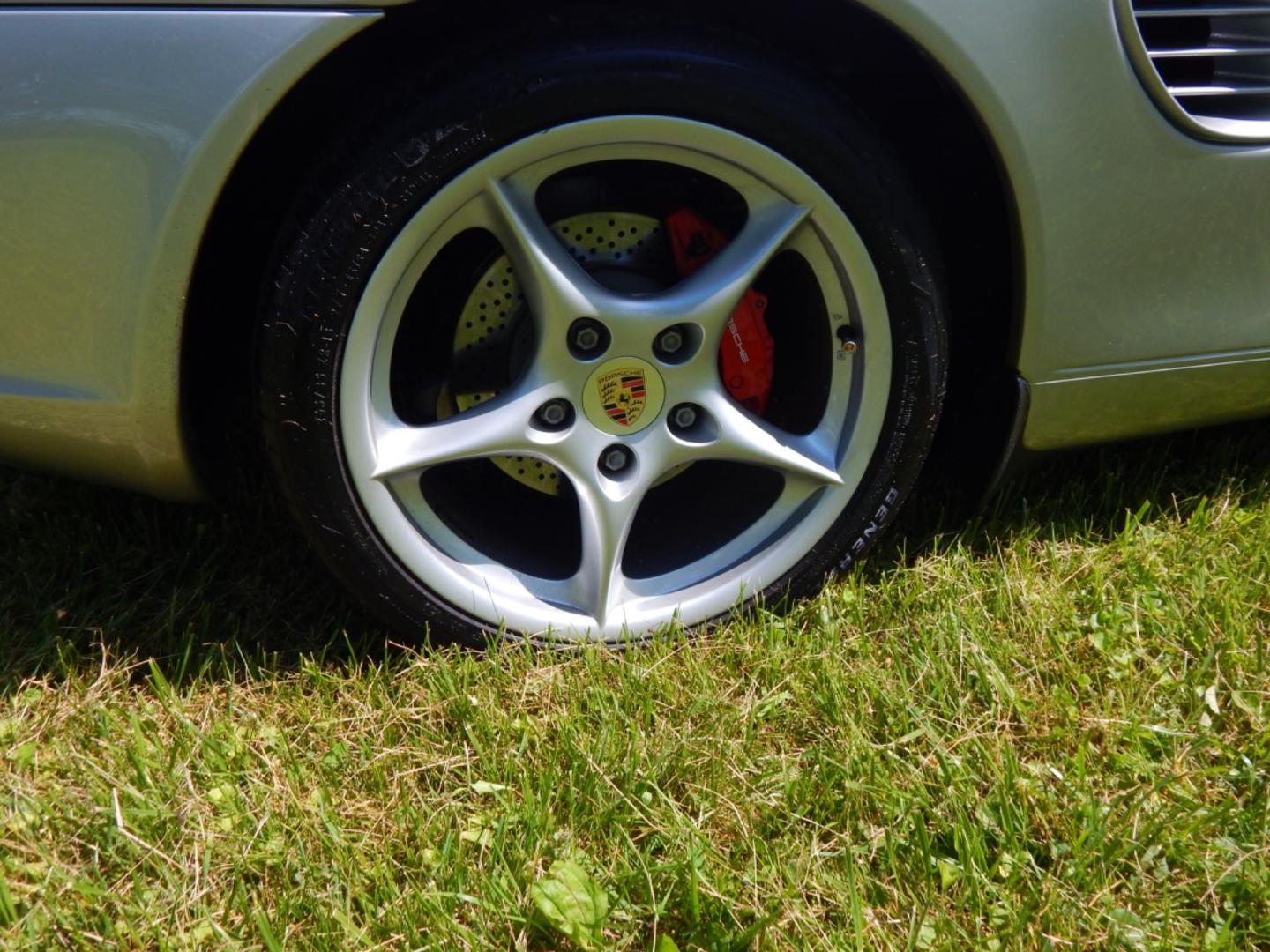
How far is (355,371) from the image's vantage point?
155cm

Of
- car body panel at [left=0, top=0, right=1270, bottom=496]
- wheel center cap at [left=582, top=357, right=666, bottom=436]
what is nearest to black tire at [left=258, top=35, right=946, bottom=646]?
car body panel at [left=0, top=0, right=1270, bottom=496]

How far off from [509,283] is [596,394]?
24 centimetres

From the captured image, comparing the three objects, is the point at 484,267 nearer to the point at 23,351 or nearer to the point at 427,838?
the point at 23,351

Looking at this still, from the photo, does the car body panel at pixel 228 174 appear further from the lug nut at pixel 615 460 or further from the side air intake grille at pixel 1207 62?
the lug nut at pixel 615 460

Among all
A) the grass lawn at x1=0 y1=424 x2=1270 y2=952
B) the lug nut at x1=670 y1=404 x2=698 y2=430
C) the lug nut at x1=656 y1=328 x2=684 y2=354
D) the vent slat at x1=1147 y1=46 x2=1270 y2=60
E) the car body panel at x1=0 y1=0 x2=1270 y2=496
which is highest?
the vent slat at x1=1147 y1=46 x2=1270 y2=60

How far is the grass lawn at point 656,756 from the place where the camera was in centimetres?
135

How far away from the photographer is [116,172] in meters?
1.36

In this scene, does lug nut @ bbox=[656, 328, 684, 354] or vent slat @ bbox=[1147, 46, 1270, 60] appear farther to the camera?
lug nut @ bbox=[656, 328, 684, 354]

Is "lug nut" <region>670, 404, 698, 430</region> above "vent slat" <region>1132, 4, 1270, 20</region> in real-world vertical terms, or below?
below

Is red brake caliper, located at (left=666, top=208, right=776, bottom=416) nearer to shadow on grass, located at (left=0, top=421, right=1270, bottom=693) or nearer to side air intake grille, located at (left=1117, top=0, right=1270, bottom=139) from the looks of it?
shadow on grass, located at (left=0, top=421, right=1270, bottom=693)

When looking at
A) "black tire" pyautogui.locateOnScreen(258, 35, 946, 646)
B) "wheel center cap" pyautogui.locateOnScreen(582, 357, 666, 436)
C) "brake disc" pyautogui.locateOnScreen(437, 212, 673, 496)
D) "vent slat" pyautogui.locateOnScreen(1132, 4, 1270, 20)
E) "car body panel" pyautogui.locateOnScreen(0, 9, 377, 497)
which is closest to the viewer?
"car body panel" pyautogui.locateOnScreen(0, 9, 377, 497)

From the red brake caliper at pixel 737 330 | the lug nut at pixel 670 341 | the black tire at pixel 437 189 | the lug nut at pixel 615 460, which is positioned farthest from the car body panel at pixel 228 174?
the lug nut at pixel 615 460

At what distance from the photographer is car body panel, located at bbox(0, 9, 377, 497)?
1.32 m

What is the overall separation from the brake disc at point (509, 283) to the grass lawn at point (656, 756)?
0.42 meters
